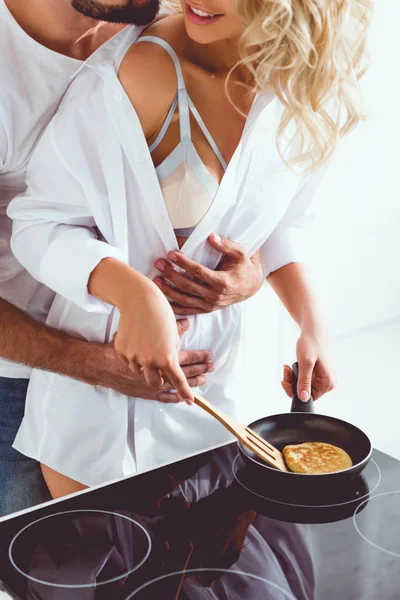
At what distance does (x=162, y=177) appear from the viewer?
135 centimetres

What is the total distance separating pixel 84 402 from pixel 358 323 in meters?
2.91

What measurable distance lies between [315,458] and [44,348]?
1.92 ft

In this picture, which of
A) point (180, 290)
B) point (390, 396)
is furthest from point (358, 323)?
point (180, 290)

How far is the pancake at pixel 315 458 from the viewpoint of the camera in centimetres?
116

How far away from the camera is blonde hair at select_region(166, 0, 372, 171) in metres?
1.16

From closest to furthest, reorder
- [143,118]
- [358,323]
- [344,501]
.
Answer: [344,501] < [143,118] < [358,323]

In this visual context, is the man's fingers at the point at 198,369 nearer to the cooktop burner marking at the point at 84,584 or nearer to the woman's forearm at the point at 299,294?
the woman's forearm at the point at 299,294

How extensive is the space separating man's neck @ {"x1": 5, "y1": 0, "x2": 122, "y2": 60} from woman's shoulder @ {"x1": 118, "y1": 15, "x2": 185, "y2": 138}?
7.8 inches

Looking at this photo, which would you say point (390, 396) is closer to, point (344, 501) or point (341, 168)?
point (341, 168)

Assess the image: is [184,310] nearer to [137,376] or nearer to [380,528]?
[137,376]

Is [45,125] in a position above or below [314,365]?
above

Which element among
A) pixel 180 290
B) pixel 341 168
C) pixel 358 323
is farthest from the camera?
pixel 358 323

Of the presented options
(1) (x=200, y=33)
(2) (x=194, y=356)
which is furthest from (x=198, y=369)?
(1) (x=200, y=33)

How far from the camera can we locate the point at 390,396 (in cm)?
347
